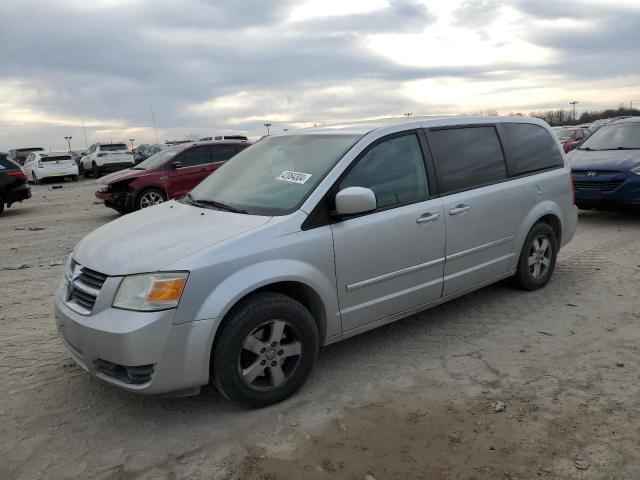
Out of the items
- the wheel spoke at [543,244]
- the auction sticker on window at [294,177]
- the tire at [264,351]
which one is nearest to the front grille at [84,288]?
the tire at [264,351]

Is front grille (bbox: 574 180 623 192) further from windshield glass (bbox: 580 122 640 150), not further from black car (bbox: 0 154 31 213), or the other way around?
black car (bbox: 0 154 31 213)

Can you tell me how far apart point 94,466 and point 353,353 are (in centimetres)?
195

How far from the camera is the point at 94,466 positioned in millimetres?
2873

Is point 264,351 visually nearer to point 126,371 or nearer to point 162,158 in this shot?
point 126,371

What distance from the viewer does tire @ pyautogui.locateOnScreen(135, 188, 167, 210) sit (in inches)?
456

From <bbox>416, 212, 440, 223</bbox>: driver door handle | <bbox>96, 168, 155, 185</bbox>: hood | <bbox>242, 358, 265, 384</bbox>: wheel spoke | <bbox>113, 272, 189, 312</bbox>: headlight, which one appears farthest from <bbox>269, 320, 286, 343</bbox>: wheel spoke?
<bbox>96, 168, 155, 185</bbox>: hood

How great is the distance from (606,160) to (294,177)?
7.28 metres

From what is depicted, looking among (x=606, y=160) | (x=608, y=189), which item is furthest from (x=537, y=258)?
(x=606, y=160)

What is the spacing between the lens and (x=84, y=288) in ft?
10.8

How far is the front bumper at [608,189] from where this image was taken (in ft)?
28.2

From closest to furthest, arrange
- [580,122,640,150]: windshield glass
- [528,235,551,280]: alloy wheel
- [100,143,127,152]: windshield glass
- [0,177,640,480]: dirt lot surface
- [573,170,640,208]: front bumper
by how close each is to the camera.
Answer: [0,177,640,480]: dirt lot surface → [528,235,551,280]: alloy wheel → [573,170,640,208]: front bumper → [580,122,640,150]: windshield glass → [100,143,127,152]: windshield glass

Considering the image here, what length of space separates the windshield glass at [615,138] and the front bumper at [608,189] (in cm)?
107

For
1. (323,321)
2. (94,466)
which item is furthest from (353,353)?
(94,466)

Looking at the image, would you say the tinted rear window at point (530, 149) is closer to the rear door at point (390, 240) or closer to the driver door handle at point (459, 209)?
the driver door handle at point (459, 209)
